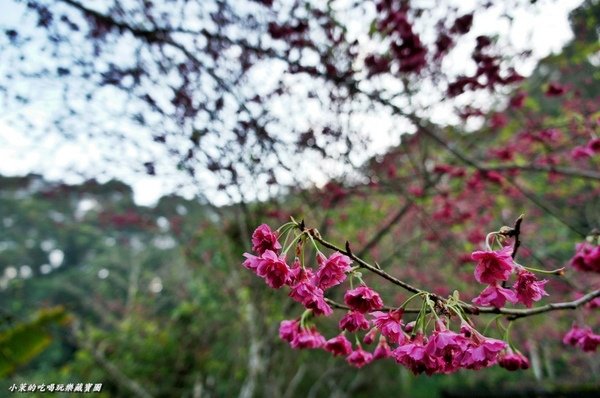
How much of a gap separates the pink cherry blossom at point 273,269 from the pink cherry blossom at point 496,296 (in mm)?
564

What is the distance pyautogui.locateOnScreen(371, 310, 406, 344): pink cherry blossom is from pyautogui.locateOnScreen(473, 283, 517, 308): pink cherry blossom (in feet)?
0.76

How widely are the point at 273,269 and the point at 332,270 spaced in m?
0.17

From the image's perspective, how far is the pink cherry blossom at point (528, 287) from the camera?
3.61ft

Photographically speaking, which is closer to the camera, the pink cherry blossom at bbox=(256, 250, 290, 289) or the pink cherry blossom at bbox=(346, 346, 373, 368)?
the pink cherry blossom at bbox=(256, 250, 290, 289)

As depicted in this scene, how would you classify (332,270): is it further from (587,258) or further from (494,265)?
(587,258)

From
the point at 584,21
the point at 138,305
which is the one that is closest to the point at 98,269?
the point at 138,305

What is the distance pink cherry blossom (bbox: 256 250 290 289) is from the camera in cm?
106

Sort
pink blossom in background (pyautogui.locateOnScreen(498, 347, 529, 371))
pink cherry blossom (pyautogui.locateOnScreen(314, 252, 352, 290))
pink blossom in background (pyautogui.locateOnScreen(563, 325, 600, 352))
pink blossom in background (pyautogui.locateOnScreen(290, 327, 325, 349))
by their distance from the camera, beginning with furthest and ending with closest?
pink blossom in background (pyautogui.locateOnScreen(563, 325, 600, 352)), pink blossom in background (pyautogui.locateOnScreen(290, 327, 325, 349)), pink blossom in background (pyautogui.locateOnScreen(498, 347, 529, 371)), pink cherry blossom (pyautogui.locateOnScreen(314, 252, 352, 290))

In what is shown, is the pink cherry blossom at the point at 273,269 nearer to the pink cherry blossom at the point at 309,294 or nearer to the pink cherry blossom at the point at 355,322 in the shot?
the pink cherry blossom at the point at 309,294

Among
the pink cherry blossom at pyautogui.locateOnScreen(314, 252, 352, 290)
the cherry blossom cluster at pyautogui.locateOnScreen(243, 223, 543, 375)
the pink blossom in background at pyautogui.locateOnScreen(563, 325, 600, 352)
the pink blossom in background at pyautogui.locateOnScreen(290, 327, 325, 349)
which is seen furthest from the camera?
the pink blossom in background at pyautogui.locateOnScreen(563, 325, 600, 352)

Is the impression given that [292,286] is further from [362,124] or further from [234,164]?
[362,124]

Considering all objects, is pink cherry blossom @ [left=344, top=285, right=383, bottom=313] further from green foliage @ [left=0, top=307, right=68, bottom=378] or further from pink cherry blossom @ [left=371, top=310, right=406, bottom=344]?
green foliage @ [left=0, top=307, right=68, bottom=378]

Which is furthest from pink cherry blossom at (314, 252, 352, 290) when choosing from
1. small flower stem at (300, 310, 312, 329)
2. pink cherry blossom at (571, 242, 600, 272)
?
pink cherry blossom at (571, 242, 600, 272)

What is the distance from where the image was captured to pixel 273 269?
1.08m
